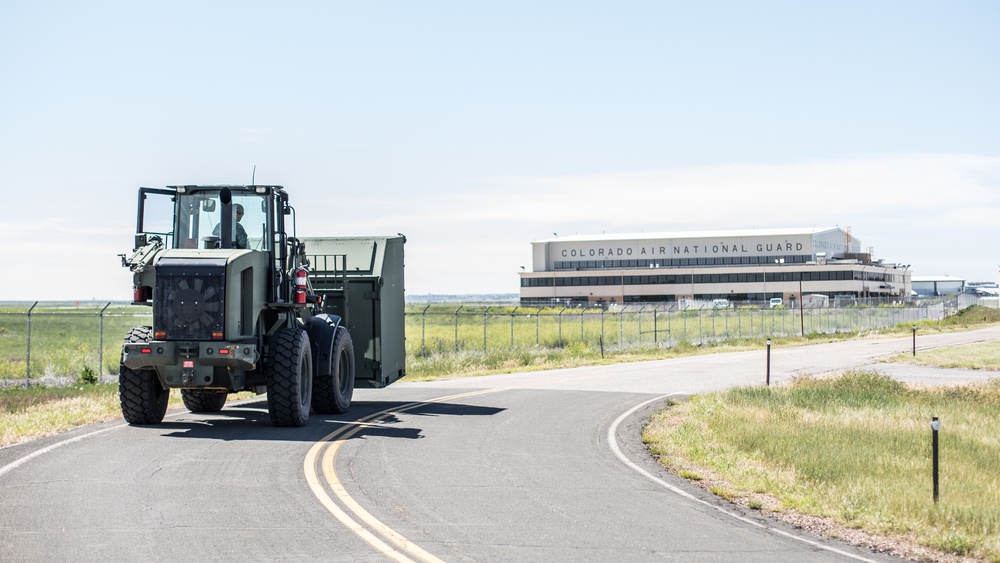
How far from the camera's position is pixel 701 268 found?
112125 mm

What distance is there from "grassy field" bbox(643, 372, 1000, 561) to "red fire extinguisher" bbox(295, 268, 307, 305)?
5828mm

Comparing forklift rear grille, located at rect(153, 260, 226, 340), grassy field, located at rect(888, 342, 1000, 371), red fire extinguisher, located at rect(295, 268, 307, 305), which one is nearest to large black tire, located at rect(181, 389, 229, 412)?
red fire extinguisher, located at rect(295, 268, 307, 305)

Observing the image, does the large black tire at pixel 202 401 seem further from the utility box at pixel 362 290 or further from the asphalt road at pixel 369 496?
the utility box at pixel 362 290

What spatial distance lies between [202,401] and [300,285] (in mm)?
3247

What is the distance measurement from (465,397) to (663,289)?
93379mm

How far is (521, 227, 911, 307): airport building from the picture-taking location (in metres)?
109

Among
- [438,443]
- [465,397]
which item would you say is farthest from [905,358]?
[438,443]

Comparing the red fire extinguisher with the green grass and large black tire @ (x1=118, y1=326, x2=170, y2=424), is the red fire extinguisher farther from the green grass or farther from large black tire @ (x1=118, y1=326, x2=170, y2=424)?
the green grass

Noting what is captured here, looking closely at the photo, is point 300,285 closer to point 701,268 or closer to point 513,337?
point 513,337

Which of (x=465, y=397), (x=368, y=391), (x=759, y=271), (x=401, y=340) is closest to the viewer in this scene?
(x=401, y=340)

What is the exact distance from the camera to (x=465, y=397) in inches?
858

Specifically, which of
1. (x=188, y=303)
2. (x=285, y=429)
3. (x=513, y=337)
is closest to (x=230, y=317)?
(x=188, y=303)

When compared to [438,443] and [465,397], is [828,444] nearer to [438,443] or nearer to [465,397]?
[438,443]

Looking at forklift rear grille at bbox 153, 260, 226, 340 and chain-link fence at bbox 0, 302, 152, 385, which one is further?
chain-link fence at bbox 0, 302, 152, 385
